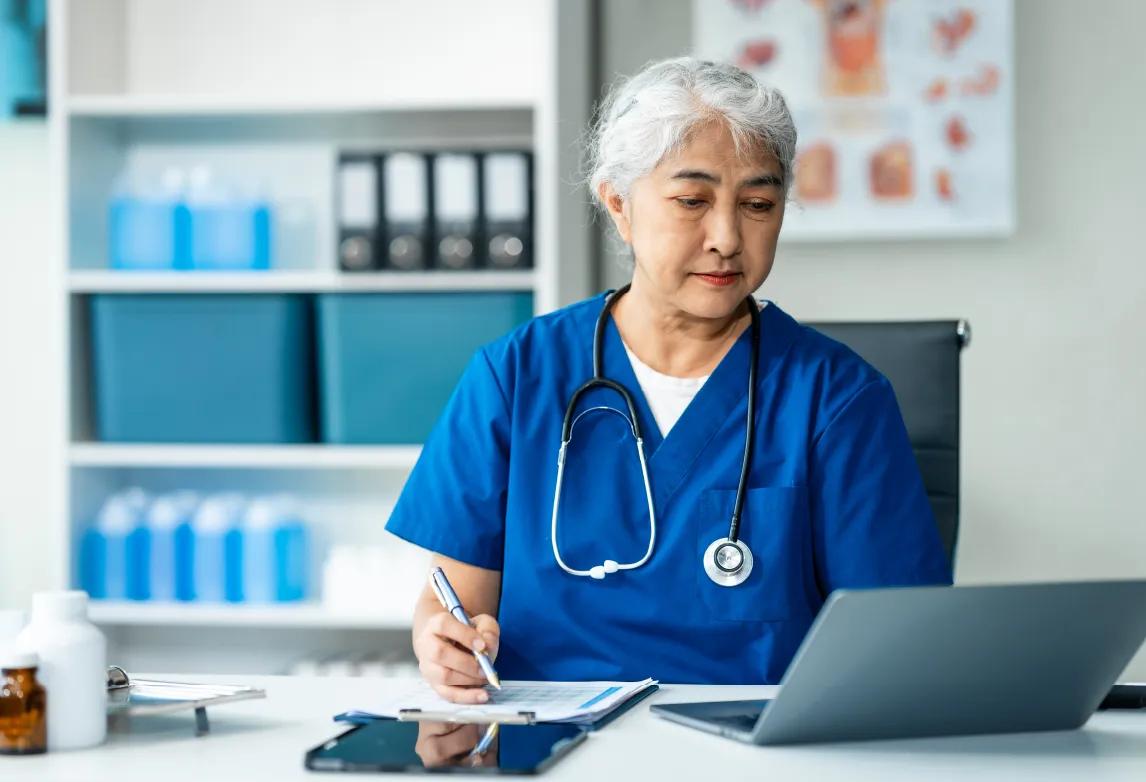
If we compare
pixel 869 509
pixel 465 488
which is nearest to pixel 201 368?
pixel 465 488

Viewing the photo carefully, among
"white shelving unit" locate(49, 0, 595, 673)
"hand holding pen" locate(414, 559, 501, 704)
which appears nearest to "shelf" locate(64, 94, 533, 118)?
"white shelving unit" locate(49, 0, 595, 673)

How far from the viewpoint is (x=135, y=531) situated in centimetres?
270

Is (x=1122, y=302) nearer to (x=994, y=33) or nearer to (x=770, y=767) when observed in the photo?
(x=994, y=33)

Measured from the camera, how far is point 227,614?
2.63 metres

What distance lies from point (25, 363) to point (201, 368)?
538 millimetres

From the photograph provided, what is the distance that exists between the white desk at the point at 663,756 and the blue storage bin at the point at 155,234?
5.50ft

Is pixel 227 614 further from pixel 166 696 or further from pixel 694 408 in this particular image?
pixel 166 696

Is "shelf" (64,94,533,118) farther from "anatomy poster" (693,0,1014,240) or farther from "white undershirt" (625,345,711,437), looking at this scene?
"white undershirt" (625,345,711,437)

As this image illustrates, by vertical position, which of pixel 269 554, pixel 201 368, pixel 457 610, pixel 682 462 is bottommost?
pixel 269 554

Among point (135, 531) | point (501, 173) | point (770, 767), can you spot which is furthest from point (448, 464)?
point (135, 531)

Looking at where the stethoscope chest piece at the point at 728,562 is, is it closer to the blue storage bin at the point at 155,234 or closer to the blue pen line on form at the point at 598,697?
the blue pen line on form at the point at 598,697

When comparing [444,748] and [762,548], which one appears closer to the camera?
[444,748]

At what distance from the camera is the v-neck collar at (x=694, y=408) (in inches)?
61.3

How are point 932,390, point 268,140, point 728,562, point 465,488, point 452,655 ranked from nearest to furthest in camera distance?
1. point 452,655
2. point 728,562
3. point 465,488
4. point 932,390
5. point 268,140
